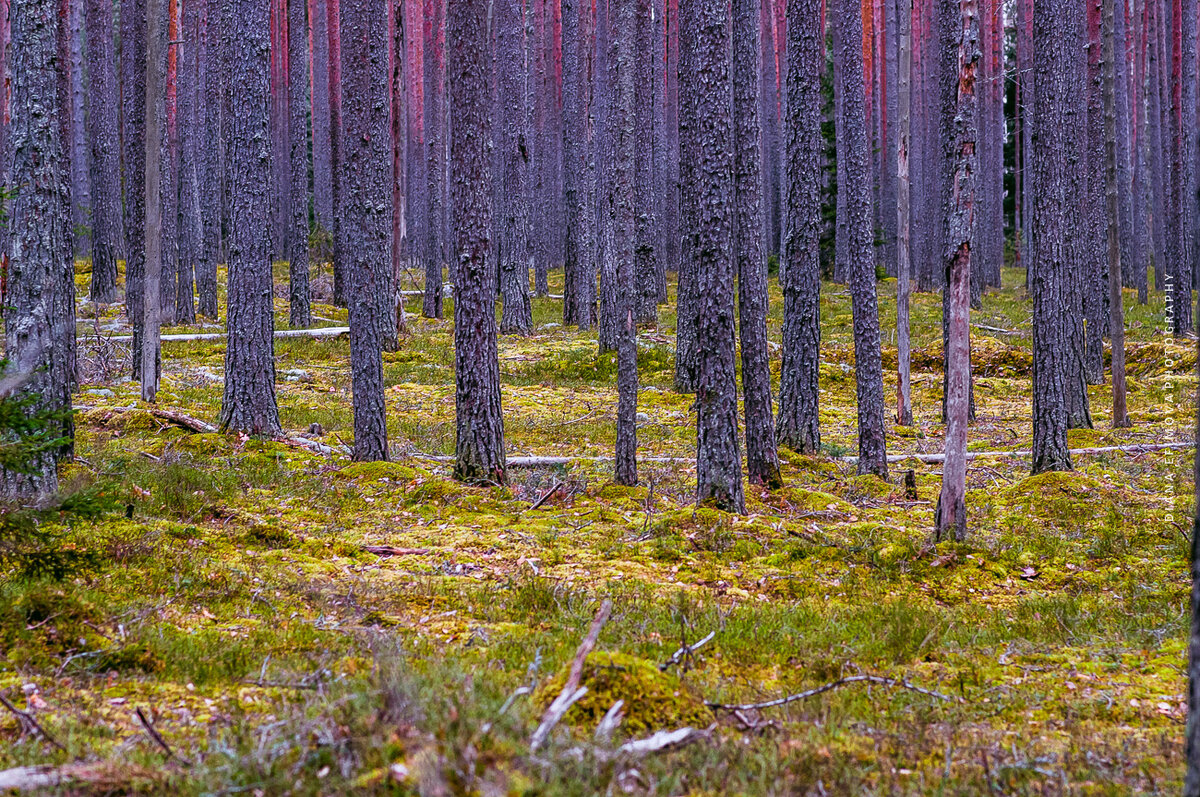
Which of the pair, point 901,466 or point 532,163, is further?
point 532,163

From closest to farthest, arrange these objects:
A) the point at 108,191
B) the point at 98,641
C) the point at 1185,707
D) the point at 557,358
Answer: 1. the point at 1185,707
2. the point at 98,641
3. the point at 557,358
4. the point at 108,191

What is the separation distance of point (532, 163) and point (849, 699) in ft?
104

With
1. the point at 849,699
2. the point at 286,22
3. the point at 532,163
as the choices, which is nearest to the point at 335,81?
the point at 286,22

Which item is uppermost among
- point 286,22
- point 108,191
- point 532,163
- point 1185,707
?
point 286,22

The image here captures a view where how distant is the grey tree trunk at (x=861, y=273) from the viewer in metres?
10.8

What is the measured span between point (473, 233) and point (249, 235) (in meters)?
3.40

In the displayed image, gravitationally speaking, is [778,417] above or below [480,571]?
above

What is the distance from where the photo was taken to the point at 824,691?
4.41 metres

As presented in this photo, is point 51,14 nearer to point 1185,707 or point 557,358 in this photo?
point 1185,707

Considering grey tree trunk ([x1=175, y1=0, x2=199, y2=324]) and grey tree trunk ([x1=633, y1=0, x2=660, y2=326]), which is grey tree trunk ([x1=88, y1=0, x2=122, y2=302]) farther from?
grey tree trunk ([x1=633, y1=0, x2=660, y2=326])

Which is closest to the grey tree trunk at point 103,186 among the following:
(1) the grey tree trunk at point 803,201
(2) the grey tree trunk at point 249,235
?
(2) the grey tree trunk at point 249,235

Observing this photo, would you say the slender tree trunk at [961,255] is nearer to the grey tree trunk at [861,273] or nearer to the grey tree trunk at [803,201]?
the grey tree trunk at [861,273]

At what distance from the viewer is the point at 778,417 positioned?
12164 millimetres

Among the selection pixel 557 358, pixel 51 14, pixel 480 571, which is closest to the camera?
pixel 480 571
